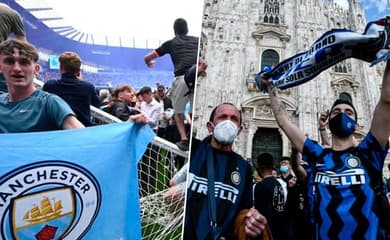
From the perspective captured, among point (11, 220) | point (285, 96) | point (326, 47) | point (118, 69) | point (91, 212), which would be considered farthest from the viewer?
point (285, 96)

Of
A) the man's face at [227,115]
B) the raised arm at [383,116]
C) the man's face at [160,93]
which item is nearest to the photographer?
the raised arm at [383,116]

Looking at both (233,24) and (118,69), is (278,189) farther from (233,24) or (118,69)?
(233,24)

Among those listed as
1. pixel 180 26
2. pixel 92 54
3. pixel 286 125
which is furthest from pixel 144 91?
pixel 286 125

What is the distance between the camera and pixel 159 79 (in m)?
2.18

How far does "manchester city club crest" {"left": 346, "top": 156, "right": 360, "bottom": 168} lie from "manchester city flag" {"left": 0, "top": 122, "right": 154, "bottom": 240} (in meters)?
0.92

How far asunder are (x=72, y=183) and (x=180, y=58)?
96 centimetres

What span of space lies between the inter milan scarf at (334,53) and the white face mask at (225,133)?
0.47 metres

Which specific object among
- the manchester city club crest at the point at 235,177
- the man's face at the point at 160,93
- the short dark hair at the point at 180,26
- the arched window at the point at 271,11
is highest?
the arched window at the point at 271,11

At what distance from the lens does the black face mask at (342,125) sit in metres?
1.75

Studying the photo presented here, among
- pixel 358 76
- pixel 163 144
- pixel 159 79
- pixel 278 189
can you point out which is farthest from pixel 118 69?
pixel 358 76

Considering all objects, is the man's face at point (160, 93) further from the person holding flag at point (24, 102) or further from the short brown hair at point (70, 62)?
the person holding flag at point (24, 102)

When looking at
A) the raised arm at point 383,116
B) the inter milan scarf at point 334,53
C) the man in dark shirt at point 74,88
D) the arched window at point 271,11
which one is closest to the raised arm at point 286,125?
the inter milan scarf at point 334,53

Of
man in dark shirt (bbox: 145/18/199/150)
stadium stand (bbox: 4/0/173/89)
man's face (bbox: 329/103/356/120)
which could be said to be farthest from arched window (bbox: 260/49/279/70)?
man's face (bbox: 329/103/356/120)

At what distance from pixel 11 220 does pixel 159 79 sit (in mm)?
1061
